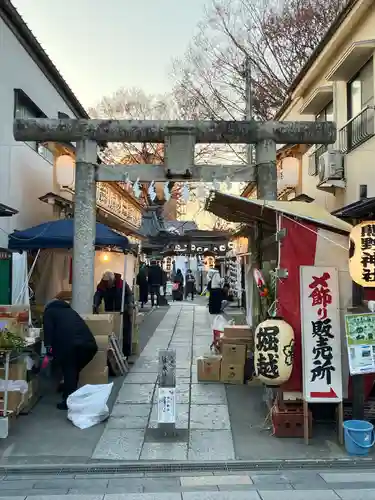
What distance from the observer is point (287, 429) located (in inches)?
277

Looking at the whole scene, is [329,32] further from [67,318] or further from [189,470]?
[189,470]

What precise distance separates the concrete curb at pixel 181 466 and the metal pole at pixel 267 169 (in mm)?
5259

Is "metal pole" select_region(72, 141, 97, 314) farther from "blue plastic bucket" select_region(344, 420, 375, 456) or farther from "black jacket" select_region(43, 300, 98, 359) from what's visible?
"blue plastic bucket" select_region(344, 420, 375, 456)

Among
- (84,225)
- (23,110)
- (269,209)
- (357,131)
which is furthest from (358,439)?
(23,110)

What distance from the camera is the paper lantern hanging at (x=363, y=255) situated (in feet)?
22.0

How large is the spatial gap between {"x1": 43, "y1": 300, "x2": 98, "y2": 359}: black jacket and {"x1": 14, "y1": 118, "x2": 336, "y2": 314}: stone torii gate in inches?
69.7

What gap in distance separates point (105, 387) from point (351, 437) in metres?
3.59

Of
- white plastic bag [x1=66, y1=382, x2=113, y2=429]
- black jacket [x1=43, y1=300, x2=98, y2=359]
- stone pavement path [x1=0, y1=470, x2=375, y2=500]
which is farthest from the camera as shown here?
black jacket [x1=43, y1=300, x2=98, y2=359]

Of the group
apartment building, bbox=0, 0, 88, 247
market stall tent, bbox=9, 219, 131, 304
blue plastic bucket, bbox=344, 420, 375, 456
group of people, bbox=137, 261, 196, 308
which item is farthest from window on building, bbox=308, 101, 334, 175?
group of people, bbox=137, 261, 196, 308

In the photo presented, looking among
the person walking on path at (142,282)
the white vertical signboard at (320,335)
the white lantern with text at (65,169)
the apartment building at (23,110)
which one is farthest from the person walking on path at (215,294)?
the white vertical signboard at (320,335)

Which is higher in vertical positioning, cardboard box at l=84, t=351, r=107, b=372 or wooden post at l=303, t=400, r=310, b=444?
cardboard box at l=84, t=351, r=107, b=372

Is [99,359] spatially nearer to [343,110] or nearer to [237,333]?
[237,333]

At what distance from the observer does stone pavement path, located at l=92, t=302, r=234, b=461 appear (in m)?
6.51

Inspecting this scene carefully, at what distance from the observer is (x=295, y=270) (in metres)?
7.18
